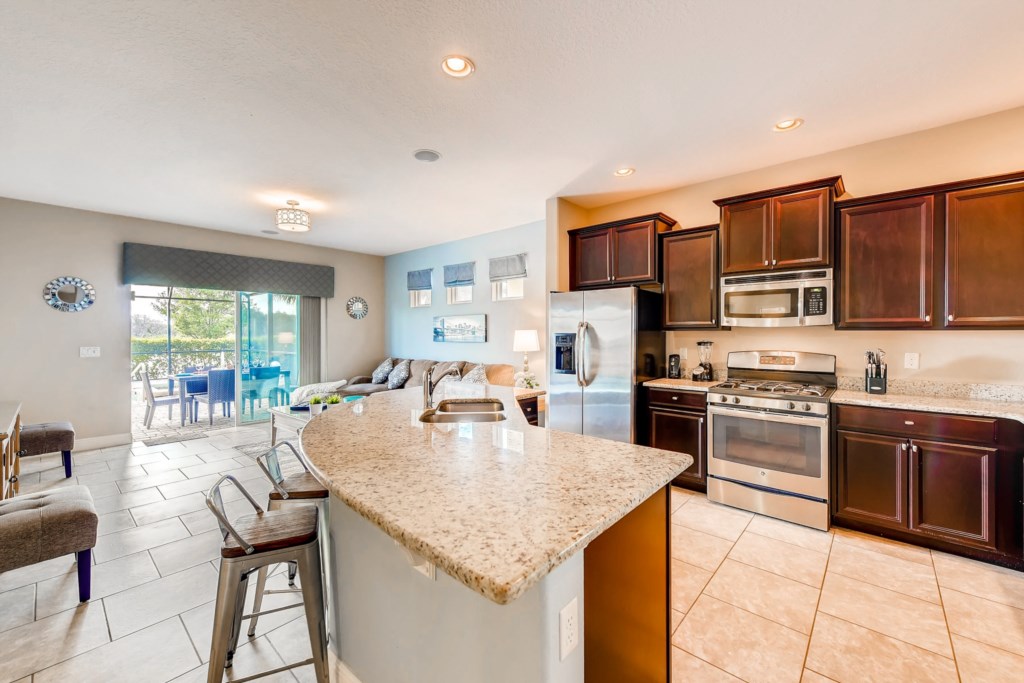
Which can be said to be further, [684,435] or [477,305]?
[477,305]

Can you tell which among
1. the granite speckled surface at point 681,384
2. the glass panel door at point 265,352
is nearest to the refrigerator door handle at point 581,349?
the granite speckled surface at point 681,384

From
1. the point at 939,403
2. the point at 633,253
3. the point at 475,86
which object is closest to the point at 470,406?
the point at 475,86

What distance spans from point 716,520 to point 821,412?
3.42ft

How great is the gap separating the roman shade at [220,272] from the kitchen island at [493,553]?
4.94 meters

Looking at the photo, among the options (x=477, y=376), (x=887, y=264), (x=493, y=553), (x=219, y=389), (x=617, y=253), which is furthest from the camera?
(x=219, y=389)

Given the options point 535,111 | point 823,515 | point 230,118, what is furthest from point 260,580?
point 823,515

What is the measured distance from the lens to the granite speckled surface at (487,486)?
80cm

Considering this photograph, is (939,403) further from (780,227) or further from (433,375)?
(433,375)

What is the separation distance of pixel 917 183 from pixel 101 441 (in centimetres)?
819

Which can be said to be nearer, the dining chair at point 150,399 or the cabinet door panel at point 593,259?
the cabinet door panel at point 593,259

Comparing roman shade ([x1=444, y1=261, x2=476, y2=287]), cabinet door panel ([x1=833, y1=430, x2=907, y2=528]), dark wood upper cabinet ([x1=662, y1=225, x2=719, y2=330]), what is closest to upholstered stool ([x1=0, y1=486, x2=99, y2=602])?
dark wood upper cabinet ([x1=662, y1=225, x2=719, y2=330])

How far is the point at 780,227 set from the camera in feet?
10.4

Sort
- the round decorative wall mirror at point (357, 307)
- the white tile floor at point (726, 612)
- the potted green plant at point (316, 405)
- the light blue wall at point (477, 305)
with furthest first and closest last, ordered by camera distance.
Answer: the round decorative wall mirror at point (357, 307)
the light blue wall at point (477, 305)
the potted green plant at point (316, 405)
the white tile floor at point (726, 612)

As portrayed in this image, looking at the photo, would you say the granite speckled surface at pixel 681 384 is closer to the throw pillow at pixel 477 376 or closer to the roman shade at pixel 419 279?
the throw pillow at pixel 477 376
